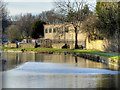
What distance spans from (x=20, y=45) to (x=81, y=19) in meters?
17.3

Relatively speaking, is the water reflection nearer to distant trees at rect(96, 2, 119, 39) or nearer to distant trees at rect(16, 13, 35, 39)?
distant trees at rect(96, 2, 119, 39)

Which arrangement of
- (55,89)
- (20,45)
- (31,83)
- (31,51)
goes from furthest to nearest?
(20,45) → (31,51) → (31,83) → (55,89)

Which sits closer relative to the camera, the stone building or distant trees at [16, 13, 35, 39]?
the stone building

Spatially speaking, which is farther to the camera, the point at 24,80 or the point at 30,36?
the point at 30,36

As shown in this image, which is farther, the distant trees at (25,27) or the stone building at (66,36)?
the distant trees at (25,27)

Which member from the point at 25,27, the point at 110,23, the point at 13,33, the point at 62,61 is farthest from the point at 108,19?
the point at 25,27

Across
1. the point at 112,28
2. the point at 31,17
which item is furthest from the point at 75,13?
the point at 31,17

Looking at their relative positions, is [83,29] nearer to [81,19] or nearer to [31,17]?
[81,19]

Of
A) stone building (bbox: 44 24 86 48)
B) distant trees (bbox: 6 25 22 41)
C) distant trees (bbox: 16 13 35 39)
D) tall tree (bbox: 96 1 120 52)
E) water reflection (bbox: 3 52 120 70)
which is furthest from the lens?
distant trees (bbox: 16 13 35 39)

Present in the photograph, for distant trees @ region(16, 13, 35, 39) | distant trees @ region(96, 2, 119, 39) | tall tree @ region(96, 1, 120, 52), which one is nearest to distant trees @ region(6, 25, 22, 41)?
distant trees @ region(16, 13, 35, 39)

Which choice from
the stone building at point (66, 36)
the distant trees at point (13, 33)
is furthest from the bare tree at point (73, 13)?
the distant trees at point (13, 33)

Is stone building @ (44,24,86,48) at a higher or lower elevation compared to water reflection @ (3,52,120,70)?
higher

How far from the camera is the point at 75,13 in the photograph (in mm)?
74875

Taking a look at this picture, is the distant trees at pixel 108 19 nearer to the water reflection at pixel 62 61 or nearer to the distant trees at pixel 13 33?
the water reflection at pixel 62 61
